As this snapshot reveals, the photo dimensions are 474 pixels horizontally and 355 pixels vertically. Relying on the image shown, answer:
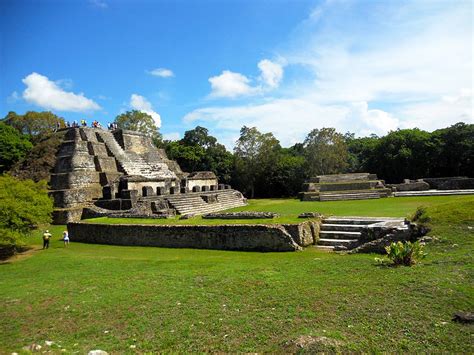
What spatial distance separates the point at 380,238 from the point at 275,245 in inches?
132

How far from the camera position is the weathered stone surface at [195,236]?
11.6 metres

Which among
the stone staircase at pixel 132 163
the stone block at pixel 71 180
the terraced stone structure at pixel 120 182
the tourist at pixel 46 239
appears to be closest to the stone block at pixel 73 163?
the terraced stone structure at pixel 120 182

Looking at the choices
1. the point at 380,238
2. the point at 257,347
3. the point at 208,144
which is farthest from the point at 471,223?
the point at 208,144

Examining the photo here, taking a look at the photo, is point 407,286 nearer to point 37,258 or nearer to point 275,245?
point 275,245

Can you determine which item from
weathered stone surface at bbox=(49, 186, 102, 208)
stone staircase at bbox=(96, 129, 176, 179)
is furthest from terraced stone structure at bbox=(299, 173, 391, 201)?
weathered stone surface at bbox=(49, 186, 102, 208)

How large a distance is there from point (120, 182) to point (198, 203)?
19.6ft

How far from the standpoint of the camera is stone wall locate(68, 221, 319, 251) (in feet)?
37.8

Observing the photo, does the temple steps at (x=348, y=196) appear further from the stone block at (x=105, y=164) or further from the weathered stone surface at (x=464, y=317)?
the weathered stone surface at (x=464, y=317)

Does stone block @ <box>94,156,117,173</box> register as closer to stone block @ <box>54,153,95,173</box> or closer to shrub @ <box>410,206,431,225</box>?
stone block @ <box>54,153,95,173</box>

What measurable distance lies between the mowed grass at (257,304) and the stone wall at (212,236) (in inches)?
68.1

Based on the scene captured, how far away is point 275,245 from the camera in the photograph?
37.8 ft

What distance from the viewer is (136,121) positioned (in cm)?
4666

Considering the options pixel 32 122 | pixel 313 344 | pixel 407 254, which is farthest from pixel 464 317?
pixel 32 122

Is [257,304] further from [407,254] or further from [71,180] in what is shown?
[71,180]
